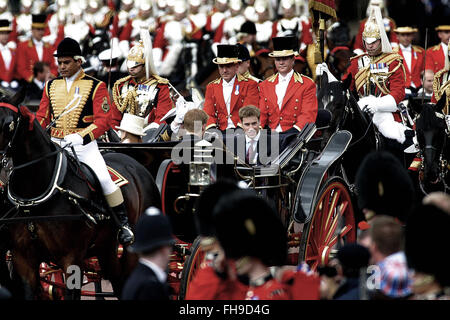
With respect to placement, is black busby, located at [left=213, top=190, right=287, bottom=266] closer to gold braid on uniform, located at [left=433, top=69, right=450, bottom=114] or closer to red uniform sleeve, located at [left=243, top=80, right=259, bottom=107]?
red uniform sleeve, located at [left=243, top=80, right=259, bottom=107]

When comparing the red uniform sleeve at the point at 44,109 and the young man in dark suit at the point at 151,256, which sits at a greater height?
the red uniform sleeve at the point at 44,109

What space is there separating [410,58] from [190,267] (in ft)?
26.5

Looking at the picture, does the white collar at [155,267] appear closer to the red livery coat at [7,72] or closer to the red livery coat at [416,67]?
the red livery coat at [416,67]

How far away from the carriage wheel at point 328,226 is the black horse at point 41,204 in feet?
6.34

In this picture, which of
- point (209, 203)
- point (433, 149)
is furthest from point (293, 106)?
point (209, 203)

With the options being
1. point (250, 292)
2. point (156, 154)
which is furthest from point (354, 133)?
point (250, 292)

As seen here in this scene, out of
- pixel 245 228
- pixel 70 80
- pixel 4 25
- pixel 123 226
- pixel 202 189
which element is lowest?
pixel 123 226

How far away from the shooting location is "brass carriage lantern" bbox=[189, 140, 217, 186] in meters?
9.02

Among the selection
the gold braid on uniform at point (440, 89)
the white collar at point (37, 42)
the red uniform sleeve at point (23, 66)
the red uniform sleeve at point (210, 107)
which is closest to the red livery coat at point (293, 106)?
the red uniform sleeve at point (210, 107)

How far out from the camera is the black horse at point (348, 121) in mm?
10828

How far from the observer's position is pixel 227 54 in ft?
35.9

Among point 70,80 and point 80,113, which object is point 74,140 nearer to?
point 80,113

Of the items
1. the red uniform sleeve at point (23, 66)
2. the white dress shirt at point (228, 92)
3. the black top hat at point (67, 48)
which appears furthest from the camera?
the red uniform sleeve at point (23, 66)
